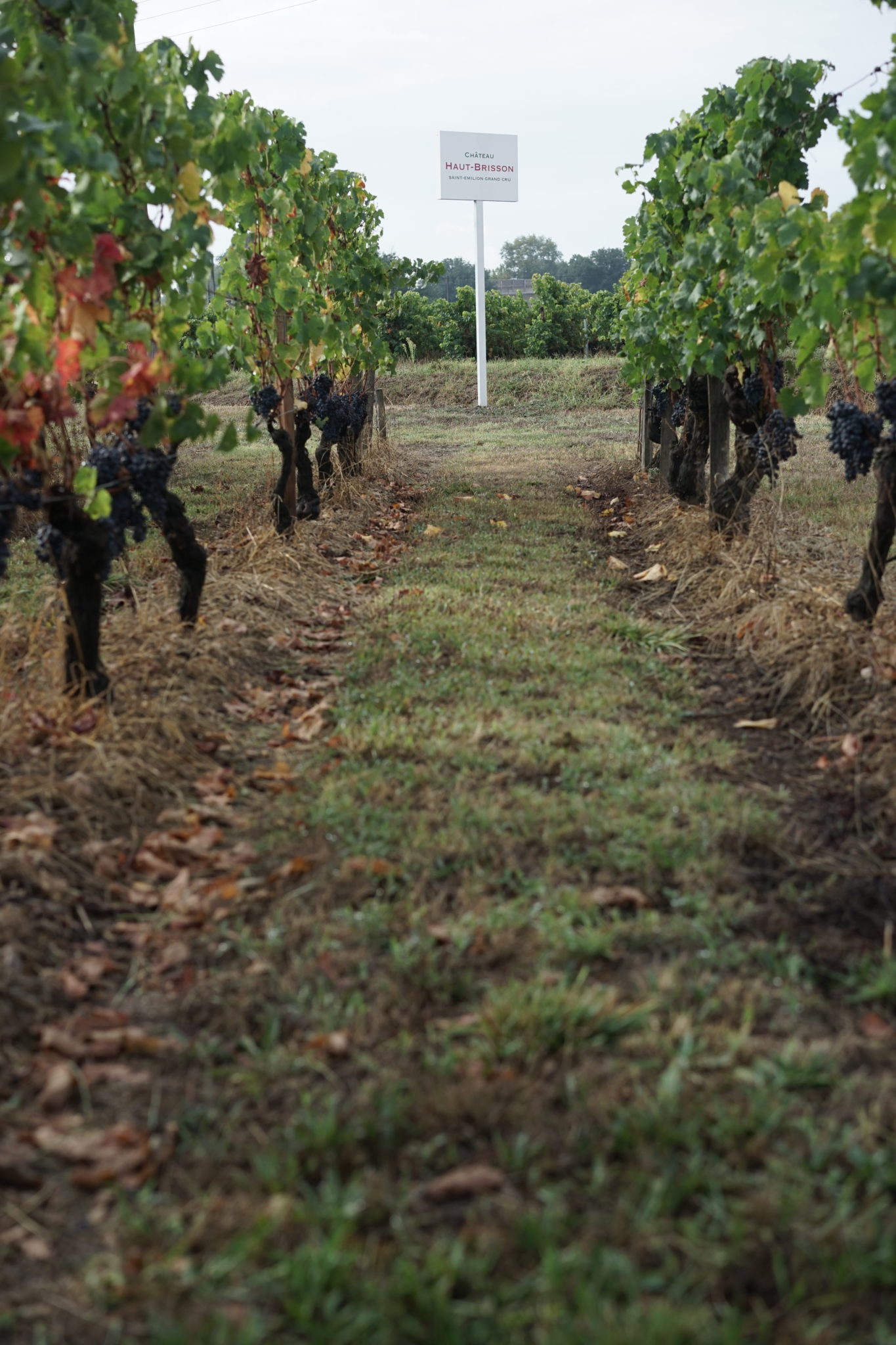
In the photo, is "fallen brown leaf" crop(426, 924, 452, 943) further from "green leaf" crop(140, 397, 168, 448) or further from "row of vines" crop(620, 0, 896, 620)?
"row of vines" crop(620, 0, 896, 620)

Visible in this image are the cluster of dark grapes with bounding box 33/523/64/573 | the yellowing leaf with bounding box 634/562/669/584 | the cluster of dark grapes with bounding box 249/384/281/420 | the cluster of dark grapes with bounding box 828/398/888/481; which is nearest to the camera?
the cluster of dark grapes with bounding box 33/523/64/573

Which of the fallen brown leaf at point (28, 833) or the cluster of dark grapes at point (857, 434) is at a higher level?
the cluster of dark grapes at point (857, 434)

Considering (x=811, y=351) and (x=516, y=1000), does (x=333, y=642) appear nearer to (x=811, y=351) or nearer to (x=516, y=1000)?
(x=811, y=351)

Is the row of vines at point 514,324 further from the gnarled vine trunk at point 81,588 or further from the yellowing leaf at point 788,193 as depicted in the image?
the gnarled vine trunk at point 81,588

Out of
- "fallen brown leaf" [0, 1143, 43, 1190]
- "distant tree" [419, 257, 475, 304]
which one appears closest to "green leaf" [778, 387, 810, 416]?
"fallen brown leaf" [0, 1143, 43, 1190]

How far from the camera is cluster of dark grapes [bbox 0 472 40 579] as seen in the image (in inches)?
138

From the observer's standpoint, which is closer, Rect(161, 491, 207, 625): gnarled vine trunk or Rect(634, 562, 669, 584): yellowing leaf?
Rect(161, 491, 207, 625): gnarled vine trunk

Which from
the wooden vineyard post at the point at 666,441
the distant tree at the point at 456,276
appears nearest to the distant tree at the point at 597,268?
the distant tree at the point at 456,276

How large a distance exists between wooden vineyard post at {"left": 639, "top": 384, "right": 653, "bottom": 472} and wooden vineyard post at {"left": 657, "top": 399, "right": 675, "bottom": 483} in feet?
2.75

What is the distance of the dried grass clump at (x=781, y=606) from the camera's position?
4488 mm

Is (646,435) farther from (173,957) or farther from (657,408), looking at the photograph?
(173,957)

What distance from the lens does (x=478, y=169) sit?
23.0 metres

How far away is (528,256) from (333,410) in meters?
94.9

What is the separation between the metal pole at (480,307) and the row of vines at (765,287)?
34.9ft
